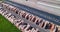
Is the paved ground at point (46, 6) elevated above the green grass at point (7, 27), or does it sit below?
above

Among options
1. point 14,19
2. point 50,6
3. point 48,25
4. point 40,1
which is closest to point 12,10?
point 14,19

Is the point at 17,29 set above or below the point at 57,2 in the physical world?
below

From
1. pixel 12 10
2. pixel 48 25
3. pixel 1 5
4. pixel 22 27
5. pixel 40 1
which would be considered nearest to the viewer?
pixel 48 25

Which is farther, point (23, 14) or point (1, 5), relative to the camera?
point (1, 5)

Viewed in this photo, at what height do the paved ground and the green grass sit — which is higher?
the paved ground

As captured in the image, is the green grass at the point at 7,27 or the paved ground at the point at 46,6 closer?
the paved ground at the point at 46,6

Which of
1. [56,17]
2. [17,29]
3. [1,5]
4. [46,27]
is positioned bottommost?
[1,5]

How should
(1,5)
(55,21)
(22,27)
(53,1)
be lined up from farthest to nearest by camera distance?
(1,5)
(22,27)
(53,1)
(55,21)

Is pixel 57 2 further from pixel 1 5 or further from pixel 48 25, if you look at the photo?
pixel 1 5

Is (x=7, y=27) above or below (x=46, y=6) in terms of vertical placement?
below

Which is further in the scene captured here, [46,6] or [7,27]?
[7,27]

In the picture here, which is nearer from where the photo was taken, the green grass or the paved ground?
the paved ground
